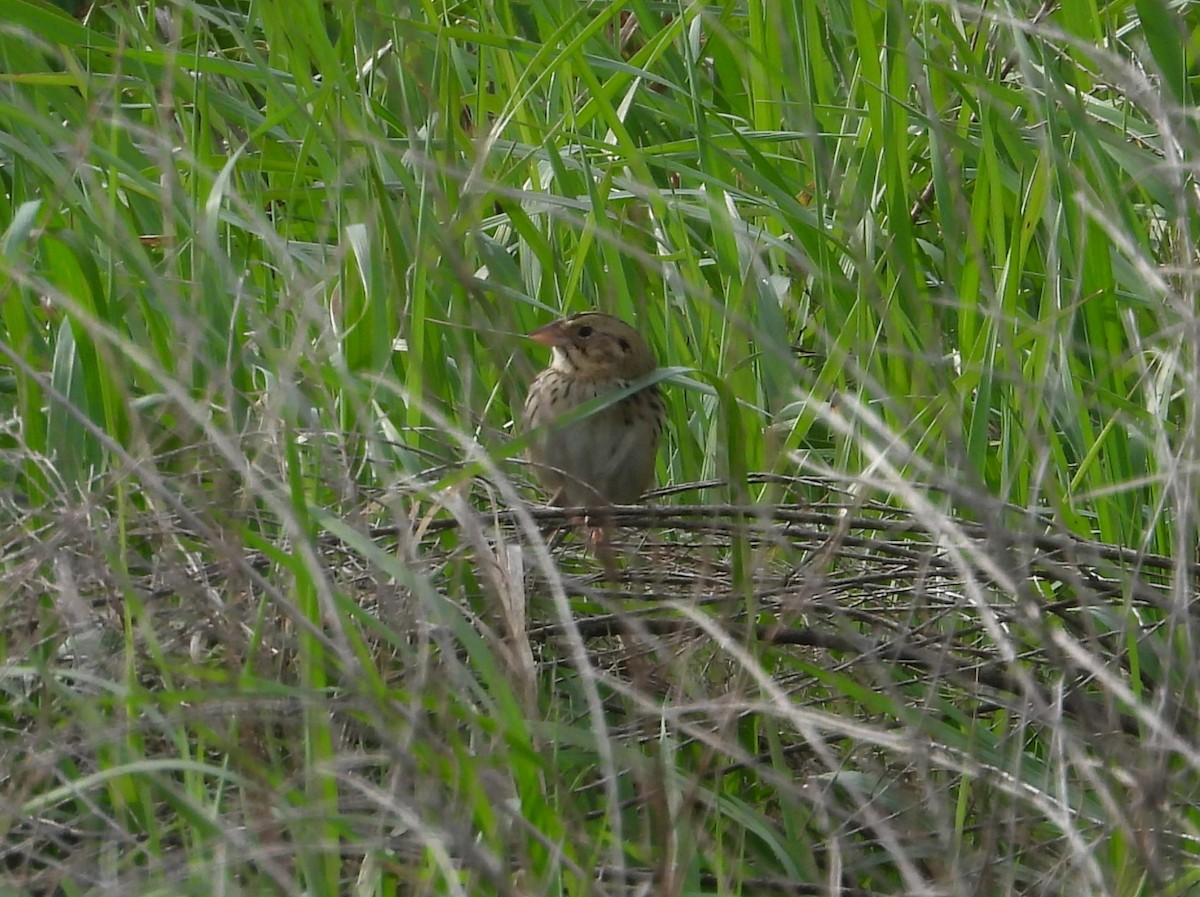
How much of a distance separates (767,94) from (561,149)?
50cm

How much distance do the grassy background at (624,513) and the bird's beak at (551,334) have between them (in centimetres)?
10

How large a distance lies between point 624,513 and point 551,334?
1007mm

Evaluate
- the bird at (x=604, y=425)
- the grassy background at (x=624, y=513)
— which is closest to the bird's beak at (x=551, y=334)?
the bird at (x=604, y=425)

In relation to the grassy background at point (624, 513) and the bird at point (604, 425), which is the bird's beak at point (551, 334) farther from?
the grassy background at point (624, 513)

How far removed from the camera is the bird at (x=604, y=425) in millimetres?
4004

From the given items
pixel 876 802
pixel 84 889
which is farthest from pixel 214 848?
pixel 876 802

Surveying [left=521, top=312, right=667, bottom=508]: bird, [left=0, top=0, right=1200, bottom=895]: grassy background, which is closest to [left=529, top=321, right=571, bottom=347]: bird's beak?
[left=521, top=312, right=667, bottom=508]: bird

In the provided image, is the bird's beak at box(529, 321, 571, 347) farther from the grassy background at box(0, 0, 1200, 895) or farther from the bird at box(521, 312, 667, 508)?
the grassy background at box(0, 0, 1200, 895)

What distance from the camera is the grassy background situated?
205 cm

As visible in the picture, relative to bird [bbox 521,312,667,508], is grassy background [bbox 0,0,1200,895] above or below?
above

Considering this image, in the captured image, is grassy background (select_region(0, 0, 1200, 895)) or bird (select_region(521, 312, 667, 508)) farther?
bird (select_region(521, 312, 667, 508))

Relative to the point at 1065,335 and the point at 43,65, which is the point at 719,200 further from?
the point at 43,65

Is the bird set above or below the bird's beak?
below

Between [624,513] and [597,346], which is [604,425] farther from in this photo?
[624,513]
